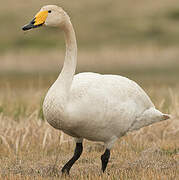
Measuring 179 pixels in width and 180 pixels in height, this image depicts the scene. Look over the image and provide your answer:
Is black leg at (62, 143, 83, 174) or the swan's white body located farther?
black leg at (62, 143, 83, 174)

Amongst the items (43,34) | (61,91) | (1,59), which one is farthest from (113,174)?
(43,34)

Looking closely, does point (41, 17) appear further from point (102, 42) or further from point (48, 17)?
point (102, 42)

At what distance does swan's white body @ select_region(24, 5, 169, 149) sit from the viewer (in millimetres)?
5699

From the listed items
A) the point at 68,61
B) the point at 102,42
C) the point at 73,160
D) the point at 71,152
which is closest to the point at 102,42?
the point at 102,42

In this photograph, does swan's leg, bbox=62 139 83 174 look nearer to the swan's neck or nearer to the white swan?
the white swan

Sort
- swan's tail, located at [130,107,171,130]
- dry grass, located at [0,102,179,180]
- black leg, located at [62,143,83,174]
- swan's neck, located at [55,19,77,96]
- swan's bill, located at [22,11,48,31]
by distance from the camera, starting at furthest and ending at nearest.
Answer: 1. swan's tail, located at [130,107,171,130]
2. black leg, located at [62,143,83,174]
3. dry grass, located at [0,102,179,180]
4. swan's neck, located at [55,19,77,96]
5. swan's bill, located at [22,11,48,31]

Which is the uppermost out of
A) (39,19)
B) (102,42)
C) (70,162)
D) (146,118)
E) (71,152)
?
(39,19)

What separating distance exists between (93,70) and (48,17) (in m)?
20.5

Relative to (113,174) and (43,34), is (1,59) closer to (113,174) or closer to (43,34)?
(43,34)

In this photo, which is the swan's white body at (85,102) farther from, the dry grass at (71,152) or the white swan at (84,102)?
the dry grass at (71,152)

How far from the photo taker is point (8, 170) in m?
6.31

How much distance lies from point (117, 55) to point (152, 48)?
2058mm

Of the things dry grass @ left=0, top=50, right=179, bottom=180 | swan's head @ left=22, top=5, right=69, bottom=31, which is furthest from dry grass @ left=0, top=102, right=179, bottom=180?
swan's head @ left=22, top=5, right=69, bottom=31

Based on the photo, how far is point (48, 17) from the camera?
18.8 ft
